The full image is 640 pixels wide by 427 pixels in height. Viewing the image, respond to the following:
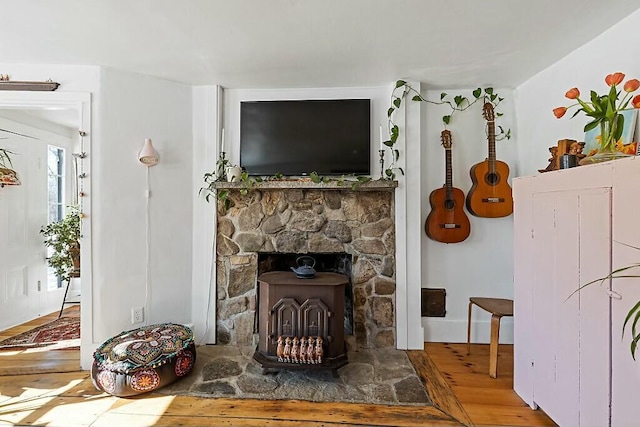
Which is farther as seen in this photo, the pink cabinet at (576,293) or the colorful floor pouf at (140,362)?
the colorful floor pouf at (140,362)

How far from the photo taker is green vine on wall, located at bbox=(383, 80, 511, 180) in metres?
Result: 2.71

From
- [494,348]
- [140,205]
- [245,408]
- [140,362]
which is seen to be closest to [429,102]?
[494,348]

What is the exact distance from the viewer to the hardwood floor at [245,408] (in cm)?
182

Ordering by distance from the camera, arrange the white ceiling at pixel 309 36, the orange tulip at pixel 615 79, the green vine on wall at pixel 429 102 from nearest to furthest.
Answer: the orange tulip at pixel 615 79 < the white ceiling at pixel 309 36 < the green vine on wall at pixel 429 102

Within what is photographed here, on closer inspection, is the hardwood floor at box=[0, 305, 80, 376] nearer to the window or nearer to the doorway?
the doorway

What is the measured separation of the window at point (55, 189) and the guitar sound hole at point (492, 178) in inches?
174

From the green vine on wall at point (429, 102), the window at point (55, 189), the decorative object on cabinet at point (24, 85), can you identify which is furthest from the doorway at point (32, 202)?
the green vine on wall at point (429, 102)

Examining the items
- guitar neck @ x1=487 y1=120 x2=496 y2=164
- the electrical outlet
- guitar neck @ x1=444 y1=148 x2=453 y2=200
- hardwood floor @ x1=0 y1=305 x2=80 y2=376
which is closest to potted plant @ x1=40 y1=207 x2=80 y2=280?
hardwood floor @ x1=0 y1=305 x2=80 y2=376

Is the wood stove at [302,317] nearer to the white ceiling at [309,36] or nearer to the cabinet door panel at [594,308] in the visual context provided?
the cabinet door panel at [594,308]

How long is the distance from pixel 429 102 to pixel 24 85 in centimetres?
308

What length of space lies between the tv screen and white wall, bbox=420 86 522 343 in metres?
0.58

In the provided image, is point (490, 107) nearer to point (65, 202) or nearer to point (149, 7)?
point (149, 7)

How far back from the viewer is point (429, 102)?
287 cm

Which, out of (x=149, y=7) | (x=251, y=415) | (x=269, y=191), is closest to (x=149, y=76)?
(x=149, y=7)
